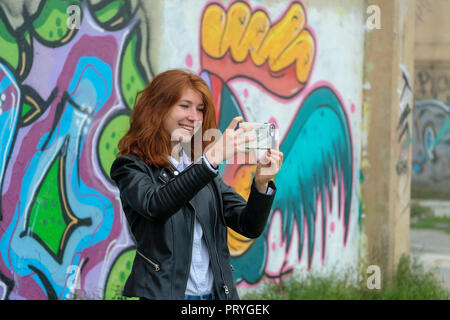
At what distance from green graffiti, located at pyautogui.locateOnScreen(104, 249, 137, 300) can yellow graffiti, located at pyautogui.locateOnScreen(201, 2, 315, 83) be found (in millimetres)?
1795

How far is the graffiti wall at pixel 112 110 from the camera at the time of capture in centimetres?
441

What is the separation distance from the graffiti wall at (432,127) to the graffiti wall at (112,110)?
12.0m

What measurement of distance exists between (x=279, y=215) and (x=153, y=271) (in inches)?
135

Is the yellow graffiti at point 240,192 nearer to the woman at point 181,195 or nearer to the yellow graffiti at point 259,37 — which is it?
the yellow graffiti at point 259,37

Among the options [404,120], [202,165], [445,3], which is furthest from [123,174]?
[445,3]

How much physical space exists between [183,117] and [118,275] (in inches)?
96.4

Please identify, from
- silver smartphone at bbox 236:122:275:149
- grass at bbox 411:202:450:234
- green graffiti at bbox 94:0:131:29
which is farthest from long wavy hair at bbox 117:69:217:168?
grass at bbox 411:202:450:234

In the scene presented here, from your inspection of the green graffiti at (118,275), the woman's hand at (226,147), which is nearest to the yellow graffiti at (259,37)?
the green graffiti at (118,275)

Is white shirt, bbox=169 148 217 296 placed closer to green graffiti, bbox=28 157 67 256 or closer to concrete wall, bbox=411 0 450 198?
green graffiti, bbox=28 157 67 256

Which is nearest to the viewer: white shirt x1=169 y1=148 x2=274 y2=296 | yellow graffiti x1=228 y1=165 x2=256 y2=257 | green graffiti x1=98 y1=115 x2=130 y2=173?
white shirt x1=169 y1=148 x2=274 y2=296

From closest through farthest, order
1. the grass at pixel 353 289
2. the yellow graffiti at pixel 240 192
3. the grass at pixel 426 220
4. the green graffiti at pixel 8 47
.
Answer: the green graffiti at pixel 8 47, the yellow graffiti at pixel 240 192, the grass at pixel 353 289, the grass at pixel 426 220

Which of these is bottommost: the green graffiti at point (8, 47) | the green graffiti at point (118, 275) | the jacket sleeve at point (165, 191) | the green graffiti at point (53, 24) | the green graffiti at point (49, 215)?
the green graffiti at point (118, 275)

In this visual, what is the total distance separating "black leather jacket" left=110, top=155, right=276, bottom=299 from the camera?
92.9 inches

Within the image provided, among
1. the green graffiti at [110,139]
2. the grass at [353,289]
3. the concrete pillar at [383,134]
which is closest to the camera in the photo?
the green graffiti at [110,139]
